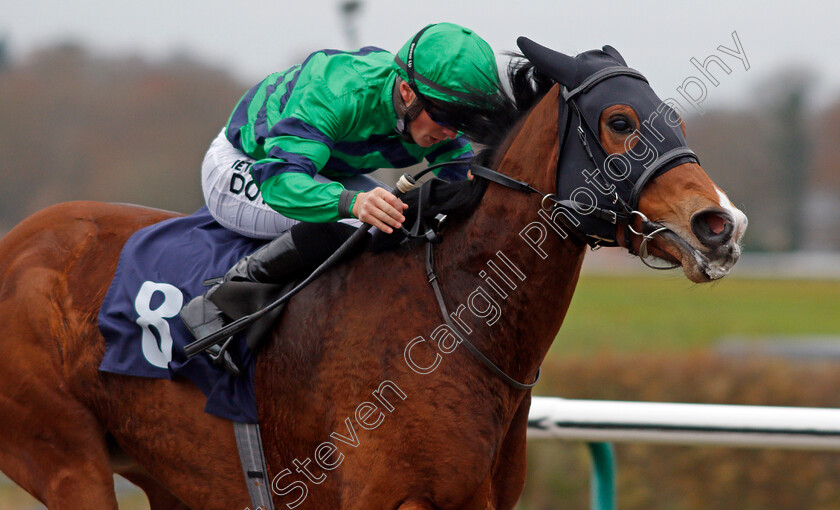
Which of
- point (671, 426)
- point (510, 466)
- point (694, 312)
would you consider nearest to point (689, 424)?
point (671, 426)

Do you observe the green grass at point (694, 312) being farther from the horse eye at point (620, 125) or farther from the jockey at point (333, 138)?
the horse eye at point (620, 125)

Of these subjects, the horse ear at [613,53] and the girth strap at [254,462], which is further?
the girth strap at [254,462]

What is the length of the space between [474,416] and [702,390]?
12.6 ft

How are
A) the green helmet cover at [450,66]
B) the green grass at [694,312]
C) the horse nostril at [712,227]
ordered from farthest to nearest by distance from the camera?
1. the green grass at [694,312]
2. the green helmet cover at [450,66]
3. the horse nostril at [712,227]

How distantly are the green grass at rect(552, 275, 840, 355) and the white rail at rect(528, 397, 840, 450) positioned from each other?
12.0 meters

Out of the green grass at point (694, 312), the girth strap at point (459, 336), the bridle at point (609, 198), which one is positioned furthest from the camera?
the green grass at point (694, 312)

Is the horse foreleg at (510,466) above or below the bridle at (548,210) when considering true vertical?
below

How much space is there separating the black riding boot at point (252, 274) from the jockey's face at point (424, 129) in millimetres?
490

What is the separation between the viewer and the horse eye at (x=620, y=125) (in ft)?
7.54

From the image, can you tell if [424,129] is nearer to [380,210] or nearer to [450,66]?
[450,66]

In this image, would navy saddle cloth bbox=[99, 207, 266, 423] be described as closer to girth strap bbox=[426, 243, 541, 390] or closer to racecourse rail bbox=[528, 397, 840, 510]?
girth strap bbox=[426, 243, 541, 390]

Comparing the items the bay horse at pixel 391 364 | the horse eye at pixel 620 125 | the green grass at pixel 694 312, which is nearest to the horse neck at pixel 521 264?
the bay horse at pixel 391 364

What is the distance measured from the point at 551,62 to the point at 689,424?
1397mm

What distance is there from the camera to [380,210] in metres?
2.46
